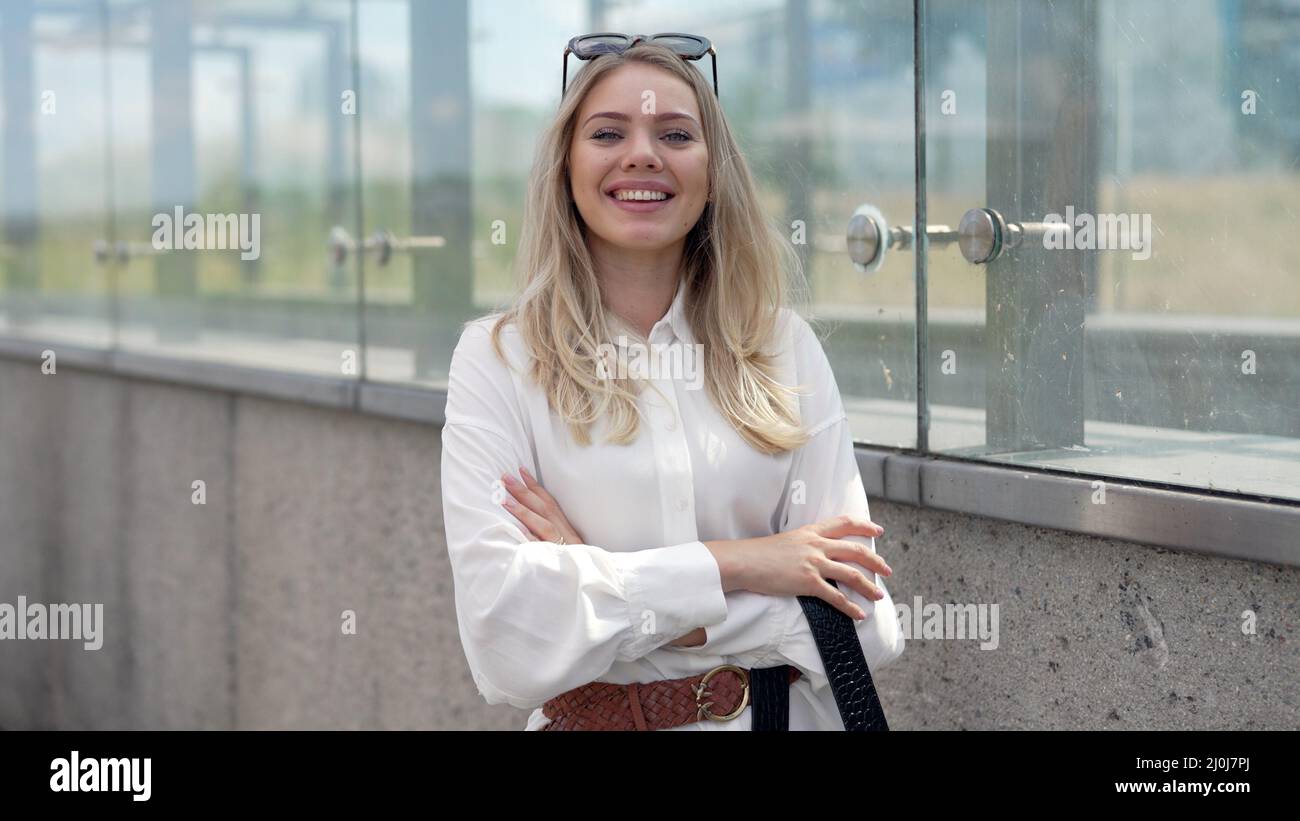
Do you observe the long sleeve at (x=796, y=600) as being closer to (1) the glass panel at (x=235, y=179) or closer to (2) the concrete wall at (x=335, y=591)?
(2) the concrete wall at (x=335, y=591)

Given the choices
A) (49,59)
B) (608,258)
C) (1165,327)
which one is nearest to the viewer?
(608,258)

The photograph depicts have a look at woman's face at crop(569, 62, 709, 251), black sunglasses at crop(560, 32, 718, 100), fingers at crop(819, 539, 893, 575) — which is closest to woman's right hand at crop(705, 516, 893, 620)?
fingers at crop(819, 539, 893, 575)

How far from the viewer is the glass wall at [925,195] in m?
2.75

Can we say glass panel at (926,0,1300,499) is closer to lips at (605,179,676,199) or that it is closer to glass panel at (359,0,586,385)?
lips at (605,179,676,199)

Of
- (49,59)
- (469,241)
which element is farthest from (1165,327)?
(49,59)

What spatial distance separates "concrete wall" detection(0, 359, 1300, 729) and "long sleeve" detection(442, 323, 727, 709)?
3.20 ft

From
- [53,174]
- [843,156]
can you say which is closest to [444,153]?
[843,156]

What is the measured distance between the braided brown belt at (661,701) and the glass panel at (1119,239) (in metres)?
0.98

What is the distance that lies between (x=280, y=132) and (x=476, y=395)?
4449mm

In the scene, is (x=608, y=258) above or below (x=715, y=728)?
above

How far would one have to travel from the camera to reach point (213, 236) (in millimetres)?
7477

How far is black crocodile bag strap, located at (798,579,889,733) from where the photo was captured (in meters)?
2.33
